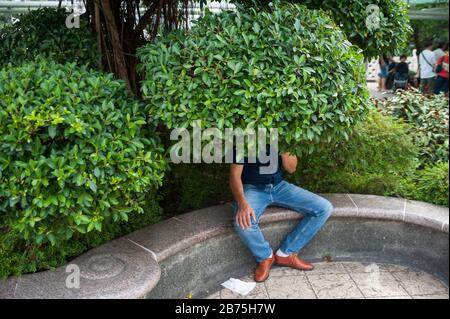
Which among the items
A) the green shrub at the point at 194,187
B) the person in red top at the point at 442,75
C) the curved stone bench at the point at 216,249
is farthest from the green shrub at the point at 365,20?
the person in red top at the point at 442,75

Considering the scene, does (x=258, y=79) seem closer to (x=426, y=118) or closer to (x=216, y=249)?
(x=216, y=249)

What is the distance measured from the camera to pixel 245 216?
3068 millimetres

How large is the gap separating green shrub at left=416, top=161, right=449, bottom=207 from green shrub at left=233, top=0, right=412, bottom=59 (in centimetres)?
107

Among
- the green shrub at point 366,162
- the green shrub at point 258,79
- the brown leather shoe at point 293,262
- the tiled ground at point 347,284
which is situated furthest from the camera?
the green shrub at point 366,162

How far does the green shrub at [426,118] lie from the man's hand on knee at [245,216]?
2049mm

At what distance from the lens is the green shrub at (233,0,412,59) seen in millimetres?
3426

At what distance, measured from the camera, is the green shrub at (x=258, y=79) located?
2.45 metres

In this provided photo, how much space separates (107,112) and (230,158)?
2.81 ft

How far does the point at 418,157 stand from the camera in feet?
14.0

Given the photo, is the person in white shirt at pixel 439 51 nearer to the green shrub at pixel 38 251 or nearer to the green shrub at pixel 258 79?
the green shrub at pixel 258 79

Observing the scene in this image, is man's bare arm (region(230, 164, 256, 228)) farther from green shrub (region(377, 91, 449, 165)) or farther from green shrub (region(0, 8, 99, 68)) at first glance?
green shrub (region(377, 91, 449, 165))

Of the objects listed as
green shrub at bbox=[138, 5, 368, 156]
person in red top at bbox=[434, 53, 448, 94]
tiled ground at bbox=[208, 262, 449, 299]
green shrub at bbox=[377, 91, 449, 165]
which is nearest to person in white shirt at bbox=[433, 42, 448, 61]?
person in red top at bbox=[434, 53, 448, 94]
